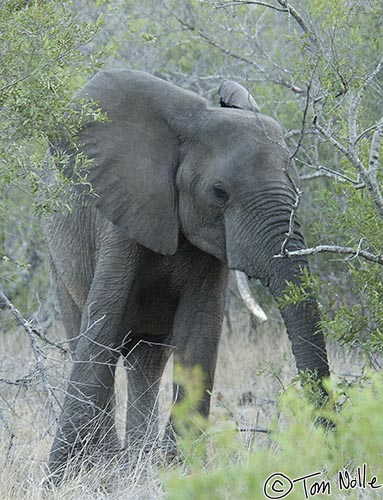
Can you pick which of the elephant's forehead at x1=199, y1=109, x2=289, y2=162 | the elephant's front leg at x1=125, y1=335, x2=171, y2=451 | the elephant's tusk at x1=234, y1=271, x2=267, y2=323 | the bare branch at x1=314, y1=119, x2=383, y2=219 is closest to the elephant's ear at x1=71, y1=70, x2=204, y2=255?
the elephant's forehead at x1=199, y1=109, x2=289, y2=162

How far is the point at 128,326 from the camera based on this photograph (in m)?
6.99

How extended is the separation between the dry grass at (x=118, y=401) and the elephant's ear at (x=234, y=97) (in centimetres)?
139

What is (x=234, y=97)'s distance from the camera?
7184mm

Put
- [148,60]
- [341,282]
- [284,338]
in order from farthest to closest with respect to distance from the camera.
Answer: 1. [148,60]
2. [284,338]
3. [341,282]

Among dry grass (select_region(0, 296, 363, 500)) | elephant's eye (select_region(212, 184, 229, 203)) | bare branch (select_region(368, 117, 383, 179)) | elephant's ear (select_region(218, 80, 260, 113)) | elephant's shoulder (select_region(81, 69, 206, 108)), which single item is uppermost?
bare branch (select_region(368, 117, 383, 179))

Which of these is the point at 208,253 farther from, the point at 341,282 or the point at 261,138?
the point at 341,282

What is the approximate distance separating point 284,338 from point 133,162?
3900 mm

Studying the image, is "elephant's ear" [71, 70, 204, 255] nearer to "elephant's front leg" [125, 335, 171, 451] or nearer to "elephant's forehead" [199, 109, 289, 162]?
"elephant's forehead" [199, 109, 289, 162]

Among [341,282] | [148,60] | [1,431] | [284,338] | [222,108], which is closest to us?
[1,431]

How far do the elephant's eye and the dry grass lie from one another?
88cm

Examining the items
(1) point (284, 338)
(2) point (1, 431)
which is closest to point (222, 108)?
(2) point (1, 431)

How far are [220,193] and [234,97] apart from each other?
801 millimetres

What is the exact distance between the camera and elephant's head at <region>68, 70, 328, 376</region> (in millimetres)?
6324

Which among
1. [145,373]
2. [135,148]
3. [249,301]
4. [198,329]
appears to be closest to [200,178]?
[135,148]
